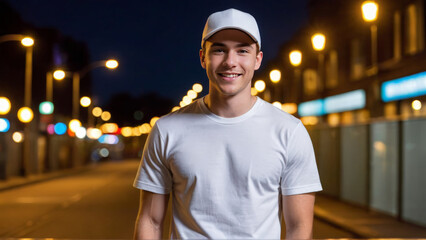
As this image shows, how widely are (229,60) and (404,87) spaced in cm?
2613

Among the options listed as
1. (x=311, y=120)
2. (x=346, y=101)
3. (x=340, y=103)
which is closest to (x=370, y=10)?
(x=346, y=101)

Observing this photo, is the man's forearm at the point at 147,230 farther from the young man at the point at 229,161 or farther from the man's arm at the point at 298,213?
the man's arm at the point at 298,213

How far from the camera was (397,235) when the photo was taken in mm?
12266

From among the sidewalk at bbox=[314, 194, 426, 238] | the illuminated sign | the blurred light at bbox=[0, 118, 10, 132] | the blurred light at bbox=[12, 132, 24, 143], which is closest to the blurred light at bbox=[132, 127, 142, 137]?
the illuminated sign

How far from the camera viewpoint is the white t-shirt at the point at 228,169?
9.13ft

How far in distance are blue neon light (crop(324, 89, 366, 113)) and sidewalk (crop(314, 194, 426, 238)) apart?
16887 mm

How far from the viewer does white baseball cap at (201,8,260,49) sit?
282 cm

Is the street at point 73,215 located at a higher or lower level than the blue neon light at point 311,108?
lower

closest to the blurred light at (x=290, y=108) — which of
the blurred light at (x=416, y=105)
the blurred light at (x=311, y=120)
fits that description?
the blurred light at (x=311, y=120)

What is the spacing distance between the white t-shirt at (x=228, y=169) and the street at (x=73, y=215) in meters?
9.81

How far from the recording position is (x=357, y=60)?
36469mm

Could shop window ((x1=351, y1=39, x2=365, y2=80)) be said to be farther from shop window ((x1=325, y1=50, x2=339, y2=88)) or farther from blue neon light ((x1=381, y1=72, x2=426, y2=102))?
blue neon light ((x1=381, y1=72, x2=426, y2=102))

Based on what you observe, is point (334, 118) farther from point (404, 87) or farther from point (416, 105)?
point (416, 105)

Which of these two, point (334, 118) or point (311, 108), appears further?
point (311, 108)
